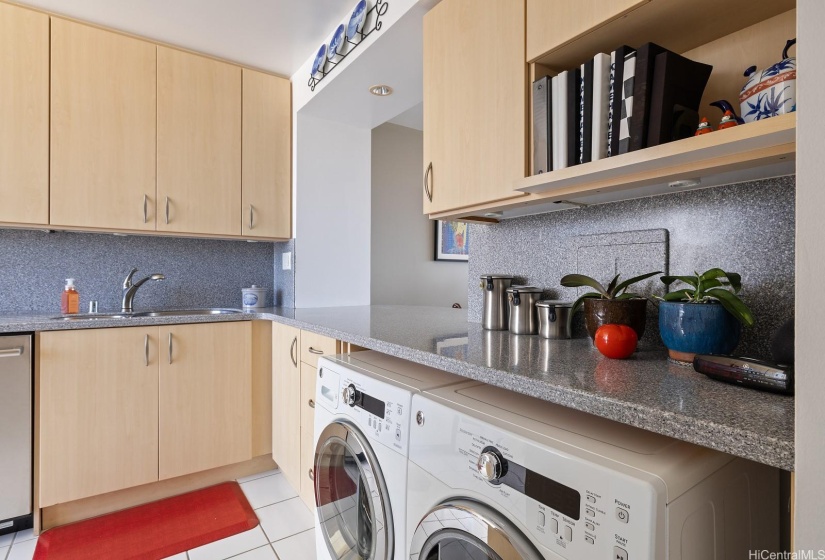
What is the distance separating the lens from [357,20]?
1.80 metres

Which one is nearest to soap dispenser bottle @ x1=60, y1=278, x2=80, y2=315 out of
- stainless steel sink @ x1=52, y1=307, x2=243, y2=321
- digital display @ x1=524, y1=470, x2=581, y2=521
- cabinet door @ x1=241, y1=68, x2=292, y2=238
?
stainless steel sink @ x1=52, y1=307, x2=243, y2=321

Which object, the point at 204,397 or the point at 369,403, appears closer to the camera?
the point at 369,403

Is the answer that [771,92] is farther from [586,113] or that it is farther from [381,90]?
[381,90]

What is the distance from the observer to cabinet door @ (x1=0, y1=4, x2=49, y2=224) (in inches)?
74.1

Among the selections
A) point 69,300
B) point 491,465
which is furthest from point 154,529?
point 491,465

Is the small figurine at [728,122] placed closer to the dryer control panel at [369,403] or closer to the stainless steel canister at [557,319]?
the stainless steel canister at [557,319]

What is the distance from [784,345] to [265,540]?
1944mm

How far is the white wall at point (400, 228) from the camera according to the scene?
11.0ft

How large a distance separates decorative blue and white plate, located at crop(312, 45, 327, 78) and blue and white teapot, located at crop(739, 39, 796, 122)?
189 centimetres

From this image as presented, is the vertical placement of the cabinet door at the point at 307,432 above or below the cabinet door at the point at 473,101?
below

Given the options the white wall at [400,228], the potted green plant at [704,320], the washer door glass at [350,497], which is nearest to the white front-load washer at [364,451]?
the washer door glass at [350,497]

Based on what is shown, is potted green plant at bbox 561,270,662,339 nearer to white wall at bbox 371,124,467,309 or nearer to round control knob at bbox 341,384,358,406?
round control knob at bbox 341,384,358,406

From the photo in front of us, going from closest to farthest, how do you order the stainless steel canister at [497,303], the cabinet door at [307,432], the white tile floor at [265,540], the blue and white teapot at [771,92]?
1. the blue and white teapot at [771,92]
2. the stainless steel canister at [497,303]
3. the white tile floor at [265,540]
4. the cabinet door at [307,432]

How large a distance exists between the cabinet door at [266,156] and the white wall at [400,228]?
2.80 ft
